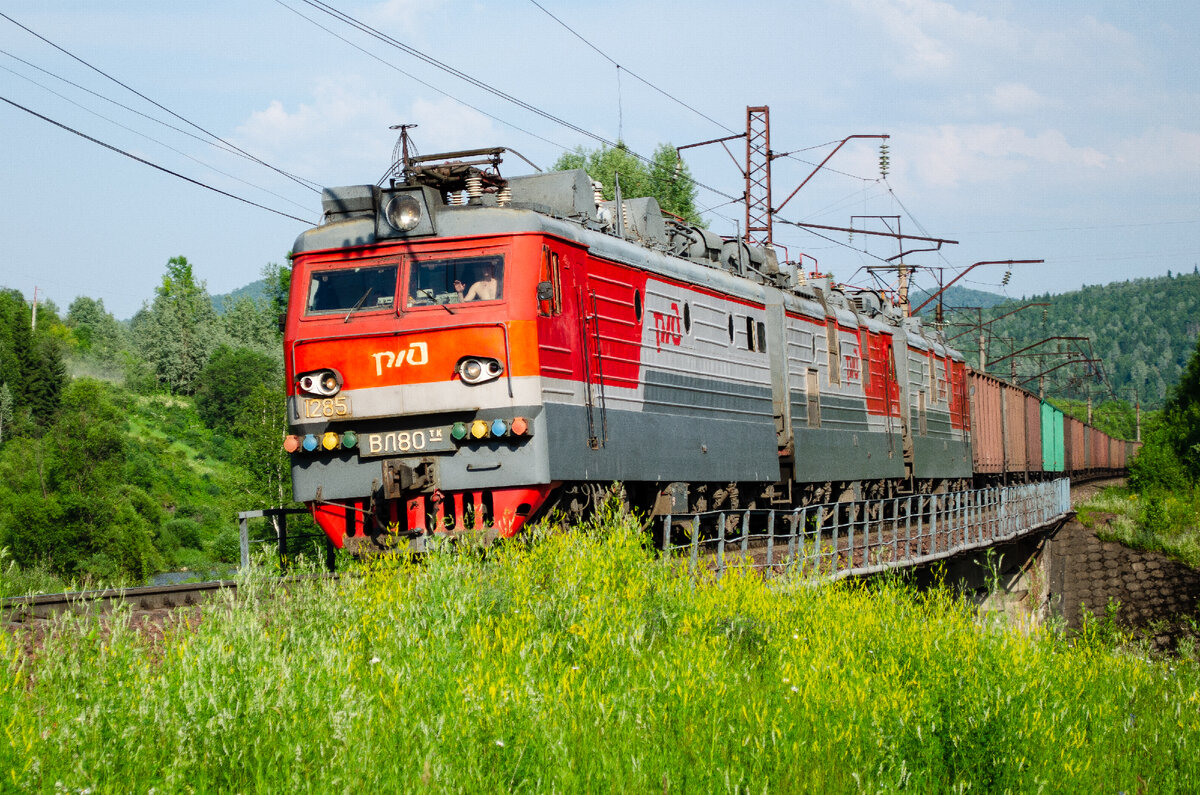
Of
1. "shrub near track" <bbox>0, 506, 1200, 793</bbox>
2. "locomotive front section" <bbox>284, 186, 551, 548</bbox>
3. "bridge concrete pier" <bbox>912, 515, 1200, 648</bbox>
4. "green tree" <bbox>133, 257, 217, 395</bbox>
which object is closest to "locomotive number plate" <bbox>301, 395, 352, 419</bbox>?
"locomotive front section" <bbox>284, 186, 551, 548</bbox>

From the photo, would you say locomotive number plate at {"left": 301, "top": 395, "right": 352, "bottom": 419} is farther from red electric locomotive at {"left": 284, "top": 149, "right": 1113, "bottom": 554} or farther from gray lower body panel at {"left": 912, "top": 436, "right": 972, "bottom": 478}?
gray lower body panel at {"left": 912, "top": 436, "right": 972, "bottom": 478}

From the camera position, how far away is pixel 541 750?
641 cm

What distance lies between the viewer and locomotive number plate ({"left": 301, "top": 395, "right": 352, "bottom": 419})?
12367 mm

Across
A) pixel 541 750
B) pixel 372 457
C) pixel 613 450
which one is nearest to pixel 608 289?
pixel 613 450

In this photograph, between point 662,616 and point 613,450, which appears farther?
point 613,450

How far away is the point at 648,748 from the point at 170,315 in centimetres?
11327

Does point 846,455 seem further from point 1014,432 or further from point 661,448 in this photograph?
point 1014,432

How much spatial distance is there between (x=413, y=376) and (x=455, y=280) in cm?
114

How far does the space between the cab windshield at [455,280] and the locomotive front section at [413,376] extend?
14mm

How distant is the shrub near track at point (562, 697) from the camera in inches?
240

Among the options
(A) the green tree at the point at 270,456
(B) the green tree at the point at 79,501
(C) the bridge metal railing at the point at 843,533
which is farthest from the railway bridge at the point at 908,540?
(B) the green tree at the point at 79,501

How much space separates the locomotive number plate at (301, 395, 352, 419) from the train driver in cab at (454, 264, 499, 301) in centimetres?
165

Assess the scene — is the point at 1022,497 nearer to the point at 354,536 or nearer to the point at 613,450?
the point at 613,450

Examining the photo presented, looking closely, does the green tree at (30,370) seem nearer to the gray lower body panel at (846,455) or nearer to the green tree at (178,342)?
the green tree at (178,342)
